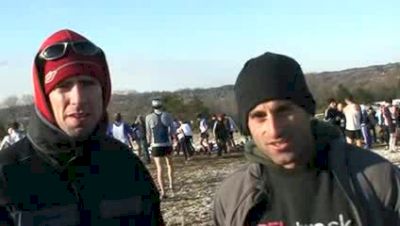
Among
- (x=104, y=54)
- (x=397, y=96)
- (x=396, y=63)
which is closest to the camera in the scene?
(x=104, y=54)

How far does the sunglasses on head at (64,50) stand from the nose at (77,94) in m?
0.13

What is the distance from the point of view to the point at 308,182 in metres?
2.71

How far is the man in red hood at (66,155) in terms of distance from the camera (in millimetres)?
2670

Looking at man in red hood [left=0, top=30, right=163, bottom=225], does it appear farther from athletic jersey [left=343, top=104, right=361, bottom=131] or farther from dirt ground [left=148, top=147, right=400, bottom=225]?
athletic jersey [left=343, top=104, right=361, bottom=131]

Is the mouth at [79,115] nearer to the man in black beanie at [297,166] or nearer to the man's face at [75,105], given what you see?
the man's face at [75,105]

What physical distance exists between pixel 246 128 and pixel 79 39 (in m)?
0.72

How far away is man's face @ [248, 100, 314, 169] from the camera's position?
2614mm

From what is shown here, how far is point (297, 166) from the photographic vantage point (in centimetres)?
271

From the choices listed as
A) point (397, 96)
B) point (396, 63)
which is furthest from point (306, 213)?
point (396, 63)

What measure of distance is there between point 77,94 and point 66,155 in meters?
0.24

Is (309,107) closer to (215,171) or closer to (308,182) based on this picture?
(308,182)

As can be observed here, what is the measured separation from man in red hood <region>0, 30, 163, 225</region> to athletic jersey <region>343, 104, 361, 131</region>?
16468mm

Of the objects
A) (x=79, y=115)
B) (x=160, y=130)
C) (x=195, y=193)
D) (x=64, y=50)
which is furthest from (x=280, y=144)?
(x=195, y=193)

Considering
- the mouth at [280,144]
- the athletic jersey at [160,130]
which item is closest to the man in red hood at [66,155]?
the mouth at [280,144]
